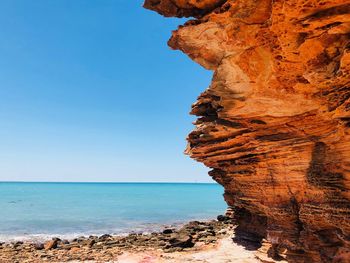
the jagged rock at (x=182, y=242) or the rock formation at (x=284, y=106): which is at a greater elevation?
the rock formation at (x=284, y=106)

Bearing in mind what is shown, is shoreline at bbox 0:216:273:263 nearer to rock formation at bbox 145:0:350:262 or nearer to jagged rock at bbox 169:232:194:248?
jagged rock at bbox 169:232:194:248

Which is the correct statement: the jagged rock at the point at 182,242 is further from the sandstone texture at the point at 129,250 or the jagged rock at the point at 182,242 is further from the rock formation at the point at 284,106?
the rock formation at the point at 284,106

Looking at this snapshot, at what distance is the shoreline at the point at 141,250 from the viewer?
61.4ft

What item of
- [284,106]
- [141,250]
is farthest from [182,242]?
[284,106]

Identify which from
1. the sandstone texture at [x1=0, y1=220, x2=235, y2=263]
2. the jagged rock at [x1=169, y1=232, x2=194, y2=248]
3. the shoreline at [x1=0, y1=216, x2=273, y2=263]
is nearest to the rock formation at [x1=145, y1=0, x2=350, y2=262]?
the sandstone texture at [x1=0, y1=220, x2=235, y2=263]

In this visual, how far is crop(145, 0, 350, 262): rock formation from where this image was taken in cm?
855

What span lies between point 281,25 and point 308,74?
1692mm

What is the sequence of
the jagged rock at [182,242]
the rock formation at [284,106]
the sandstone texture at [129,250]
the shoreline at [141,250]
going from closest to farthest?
1. the rock formation at [284,106]
2. the shoreline at [141,250]
3. the sandstone texture at [129,250]
4. the jagged rock at [182,242]

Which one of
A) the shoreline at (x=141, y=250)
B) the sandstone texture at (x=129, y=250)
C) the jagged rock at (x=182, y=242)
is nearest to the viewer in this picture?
the shoreline at (x=141, y=250)

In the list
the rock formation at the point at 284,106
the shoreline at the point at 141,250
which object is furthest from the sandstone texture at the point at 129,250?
the rock formation at the point at 284,106

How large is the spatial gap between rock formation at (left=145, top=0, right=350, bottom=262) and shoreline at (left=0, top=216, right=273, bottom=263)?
15.4 feet

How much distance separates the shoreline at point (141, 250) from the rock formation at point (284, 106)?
4.71m

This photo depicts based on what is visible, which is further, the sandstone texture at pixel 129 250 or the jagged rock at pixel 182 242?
the jagged rock at pixel 182 242

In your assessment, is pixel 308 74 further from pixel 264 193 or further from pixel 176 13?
pixel 264 193
